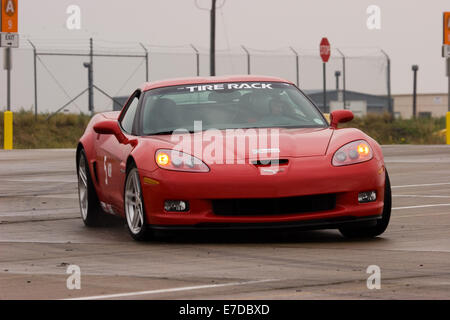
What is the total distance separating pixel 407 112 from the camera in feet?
332

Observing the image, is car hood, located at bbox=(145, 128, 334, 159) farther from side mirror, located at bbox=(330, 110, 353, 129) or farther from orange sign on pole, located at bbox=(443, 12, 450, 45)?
orange sign on pole, located at bbox=(443, 12, 450, 45)

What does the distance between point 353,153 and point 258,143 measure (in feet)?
2.54

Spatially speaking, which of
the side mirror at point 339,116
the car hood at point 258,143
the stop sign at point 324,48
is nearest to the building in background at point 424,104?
the stop sign at point 324,48

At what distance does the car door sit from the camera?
10.6 metres

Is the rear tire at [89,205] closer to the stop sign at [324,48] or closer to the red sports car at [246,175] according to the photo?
the red sports car at [246,175]

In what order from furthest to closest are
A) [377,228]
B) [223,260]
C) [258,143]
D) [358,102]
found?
[358,102]
[377,228]
[258,143]
[223,260]

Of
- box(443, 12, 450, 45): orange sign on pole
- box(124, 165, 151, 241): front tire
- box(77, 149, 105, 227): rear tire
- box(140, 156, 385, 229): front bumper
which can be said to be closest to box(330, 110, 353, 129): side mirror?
box(140, 156, 385, 229): front bumper

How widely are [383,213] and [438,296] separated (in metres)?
3.17

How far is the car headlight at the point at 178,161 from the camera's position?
31.4 ft

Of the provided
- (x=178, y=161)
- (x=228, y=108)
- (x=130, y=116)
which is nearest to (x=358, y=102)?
(x=130, y=116)

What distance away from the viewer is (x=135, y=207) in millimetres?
10188

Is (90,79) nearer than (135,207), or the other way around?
(135,207)

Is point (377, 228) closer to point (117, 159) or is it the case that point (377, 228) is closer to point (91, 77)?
point (117, 159)

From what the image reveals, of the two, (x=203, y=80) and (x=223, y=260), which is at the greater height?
(x=203, y=80)
